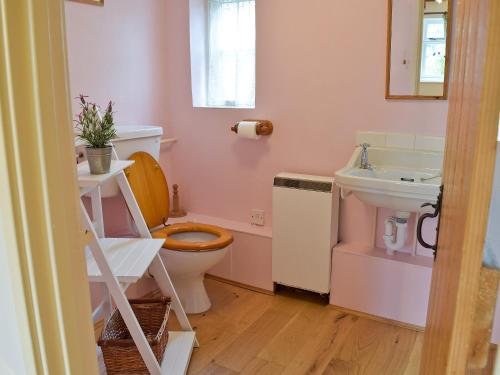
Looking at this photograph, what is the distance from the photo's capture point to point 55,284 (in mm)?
666

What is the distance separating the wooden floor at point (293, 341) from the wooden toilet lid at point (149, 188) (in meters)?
0.60

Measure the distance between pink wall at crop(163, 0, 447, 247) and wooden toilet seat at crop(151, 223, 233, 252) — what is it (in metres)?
0.40

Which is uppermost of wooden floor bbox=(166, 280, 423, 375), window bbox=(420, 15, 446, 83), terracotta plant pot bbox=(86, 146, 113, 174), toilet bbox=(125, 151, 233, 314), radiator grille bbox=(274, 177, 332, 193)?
window bbox=(420, 15, 446, 83)

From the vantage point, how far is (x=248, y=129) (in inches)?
103

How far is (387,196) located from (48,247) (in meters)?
1.62

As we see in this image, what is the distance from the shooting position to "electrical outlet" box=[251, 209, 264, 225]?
111 inches

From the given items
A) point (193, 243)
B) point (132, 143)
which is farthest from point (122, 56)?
point (193, 243)

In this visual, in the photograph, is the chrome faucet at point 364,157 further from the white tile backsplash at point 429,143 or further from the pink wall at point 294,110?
the white tile backsplash at point 429,143

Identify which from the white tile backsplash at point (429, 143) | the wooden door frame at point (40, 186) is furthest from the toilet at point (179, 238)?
the wooden door frame at point (40, 186)

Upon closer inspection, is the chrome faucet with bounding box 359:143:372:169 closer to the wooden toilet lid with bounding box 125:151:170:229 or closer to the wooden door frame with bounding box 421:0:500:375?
the wooden toilet lid with bounding box 125:151:170:229

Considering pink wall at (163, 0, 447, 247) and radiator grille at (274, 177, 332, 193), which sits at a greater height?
pink wall at (163, 0, 447, 247)

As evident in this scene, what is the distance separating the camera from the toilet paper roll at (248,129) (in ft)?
8.53

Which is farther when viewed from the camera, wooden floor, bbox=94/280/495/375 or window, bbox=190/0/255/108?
window, bbox=190/0/255/108

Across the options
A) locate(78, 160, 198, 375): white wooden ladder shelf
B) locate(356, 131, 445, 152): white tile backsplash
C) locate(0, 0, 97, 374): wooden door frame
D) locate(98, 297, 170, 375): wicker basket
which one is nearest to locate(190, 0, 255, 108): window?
locate(356, 131, 445, 152): white tile backsplash
